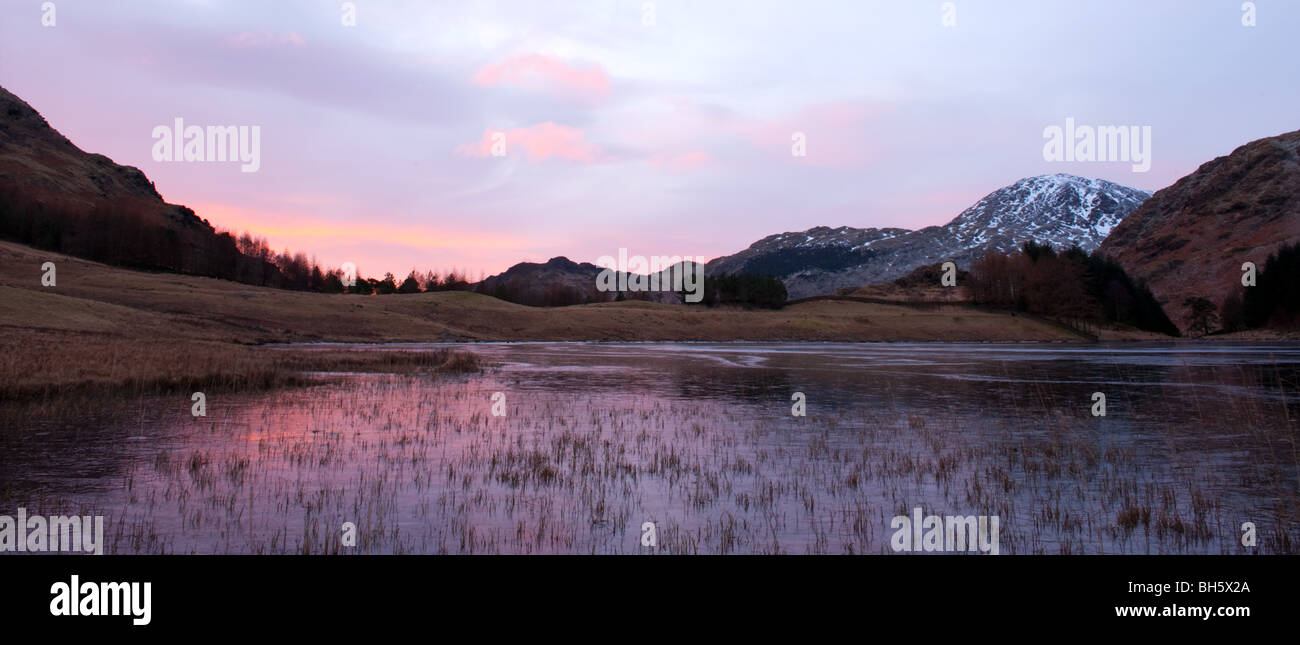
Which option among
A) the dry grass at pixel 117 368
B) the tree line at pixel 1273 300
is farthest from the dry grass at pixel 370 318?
the tree line at pixel 1273 300

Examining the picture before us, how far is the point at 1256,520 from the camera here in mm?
11984

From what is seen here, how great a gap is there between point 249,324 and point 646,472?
254 ft

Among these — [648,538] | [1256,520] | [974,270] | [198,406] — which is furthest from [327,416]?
[974,270]

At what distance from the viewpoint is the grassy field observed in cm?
3250

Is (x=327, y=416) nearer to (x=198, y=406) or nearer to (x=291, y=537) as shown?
(x=198, y=406)

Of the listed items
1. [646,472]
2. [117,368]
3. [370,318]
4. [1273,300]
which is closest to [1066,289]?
[1273,300]

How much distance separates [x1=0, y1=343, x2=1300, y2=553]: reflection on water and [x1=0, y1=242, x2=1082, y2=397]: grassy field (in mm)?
6517

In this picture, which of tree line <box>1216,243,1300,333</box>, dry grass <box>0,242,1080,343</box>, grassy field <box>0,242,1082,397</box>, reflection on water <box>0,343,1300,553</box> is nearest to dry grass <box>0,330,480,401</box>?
grassy field <box>0,242,1082,397</box>

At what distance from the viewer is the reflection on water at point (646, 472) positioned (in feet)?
36.8

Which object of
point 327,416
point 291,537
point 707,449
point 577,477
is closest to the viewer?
point 291,537
